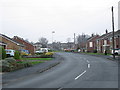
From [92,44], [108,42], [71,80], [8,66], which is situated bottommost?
[71,80]

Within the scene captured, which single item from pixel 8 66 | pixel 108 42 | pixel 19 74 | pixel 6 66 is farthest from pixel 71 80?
pixel 108 42

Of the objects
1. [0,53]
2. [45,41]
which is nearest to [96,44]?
[0,53]

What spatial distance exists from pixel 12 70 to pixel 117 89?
10283 millimetres

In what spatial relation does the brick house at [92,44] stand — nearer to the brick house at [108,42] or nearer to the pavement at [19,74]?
the brick house at [108,42]

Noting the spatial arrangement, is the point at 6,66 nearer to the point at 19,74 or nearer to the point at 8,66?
the point at 8,66

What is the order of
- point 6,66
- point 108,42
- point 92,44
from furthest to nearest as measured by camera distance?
1. point 92,44
2. point 108,42
3. point 6,66

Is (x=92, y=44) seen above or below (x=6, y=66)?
above

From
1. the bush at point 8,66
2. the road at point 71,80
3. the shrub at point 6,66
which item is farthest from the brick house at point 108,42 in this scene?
the shrub at point 6,66

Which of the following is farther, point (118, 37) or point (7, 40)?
point (118, 37)

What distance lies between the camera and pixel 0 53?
2259 cm

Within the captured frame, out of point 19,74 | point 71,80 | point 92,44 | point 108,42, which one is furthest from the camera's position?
point 92,44

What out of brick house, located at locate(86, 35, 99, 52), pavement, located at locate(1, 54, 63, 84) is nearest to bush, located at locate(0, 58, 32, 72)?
pavement, located at locate(1, 54, 63, 84)

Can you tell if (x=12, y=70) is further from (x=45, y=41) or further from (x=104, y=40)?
(x=45, y=41)

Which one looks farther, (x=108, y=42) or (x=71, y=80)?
(x=108, y=42)
